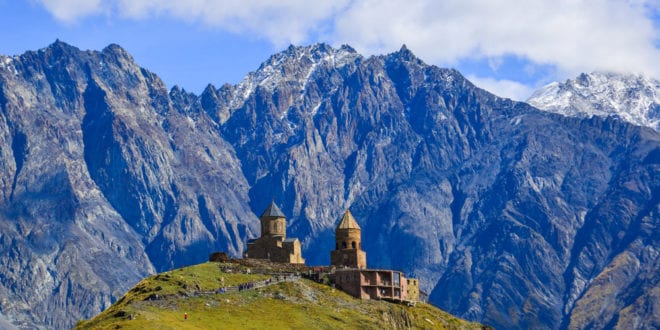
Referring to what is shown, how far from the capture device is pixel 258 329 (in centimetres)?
19775

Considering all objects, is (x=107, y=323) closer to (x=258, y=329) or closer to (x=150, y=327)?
(x=150, y=327)

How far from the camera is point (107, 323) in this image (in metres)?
188

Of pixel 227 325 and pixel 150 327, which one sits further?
pixel 227 325

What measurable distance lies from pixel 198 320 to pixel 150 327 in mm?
17181

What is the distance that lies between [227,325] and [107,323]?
20.0 meters

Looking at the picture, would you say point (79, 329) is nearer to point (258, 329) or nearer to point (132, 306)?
point (132, 306)

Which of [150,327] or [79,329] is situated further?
[79,329]

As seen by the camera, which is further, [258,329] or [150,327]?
[258,329]

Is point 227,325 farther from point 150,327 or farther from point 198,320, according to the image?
point 150,327

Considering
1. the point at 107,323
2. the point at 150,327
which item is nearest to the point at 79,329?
the point at 107,323

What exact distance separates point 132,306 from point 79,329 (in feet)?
31.3

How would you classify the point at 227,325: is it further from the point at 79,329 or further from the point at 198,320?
the point at 79,329

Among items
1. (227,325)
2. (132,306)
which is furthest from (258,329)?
(132,306)

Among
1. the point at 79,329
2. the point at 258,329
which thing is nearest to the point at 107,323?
the point at 79,329
